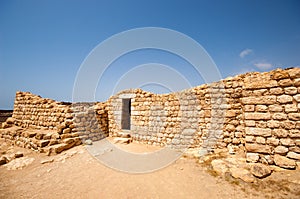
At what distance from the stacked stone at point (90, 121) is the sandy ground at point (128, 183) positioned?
284 cm

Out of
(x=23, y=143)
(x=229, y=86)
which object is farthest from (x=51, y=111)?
(x=229, y=86)

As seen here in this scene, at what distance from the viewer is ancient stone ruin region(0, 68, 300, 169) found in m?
4.26

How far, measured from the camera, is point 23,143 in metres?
8.20

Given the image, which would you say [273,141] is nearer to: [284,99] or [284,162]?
[284,162]

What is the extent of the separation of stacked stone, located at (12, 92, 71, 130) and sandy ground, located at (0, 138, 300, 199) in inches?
146

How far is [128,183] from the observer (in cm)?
436

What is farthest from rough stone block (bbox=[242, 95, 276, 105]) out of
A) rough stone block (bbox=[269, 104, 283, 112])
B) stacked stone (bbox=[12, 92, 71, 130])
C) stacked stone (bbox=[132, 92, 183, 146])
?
stacked stone (bbox=[12, 92, 71, 130])

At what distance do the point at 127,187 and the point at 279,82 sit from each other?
5.24 metres

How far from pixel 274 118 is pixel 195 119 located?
3.04 metres

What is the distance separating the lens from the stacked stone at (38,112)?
9.40m

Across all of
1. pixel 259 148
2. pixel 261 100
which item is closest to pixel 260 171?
pixel 259 148

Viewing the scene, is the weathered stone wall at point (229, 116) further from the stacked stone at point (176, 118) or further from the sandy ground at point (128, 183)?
the sandy ground at point (128, 183)

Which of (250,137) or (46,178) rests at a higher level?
(250,137)

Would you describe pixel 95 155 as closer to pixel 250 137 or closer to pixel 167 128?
pixel 167 128
